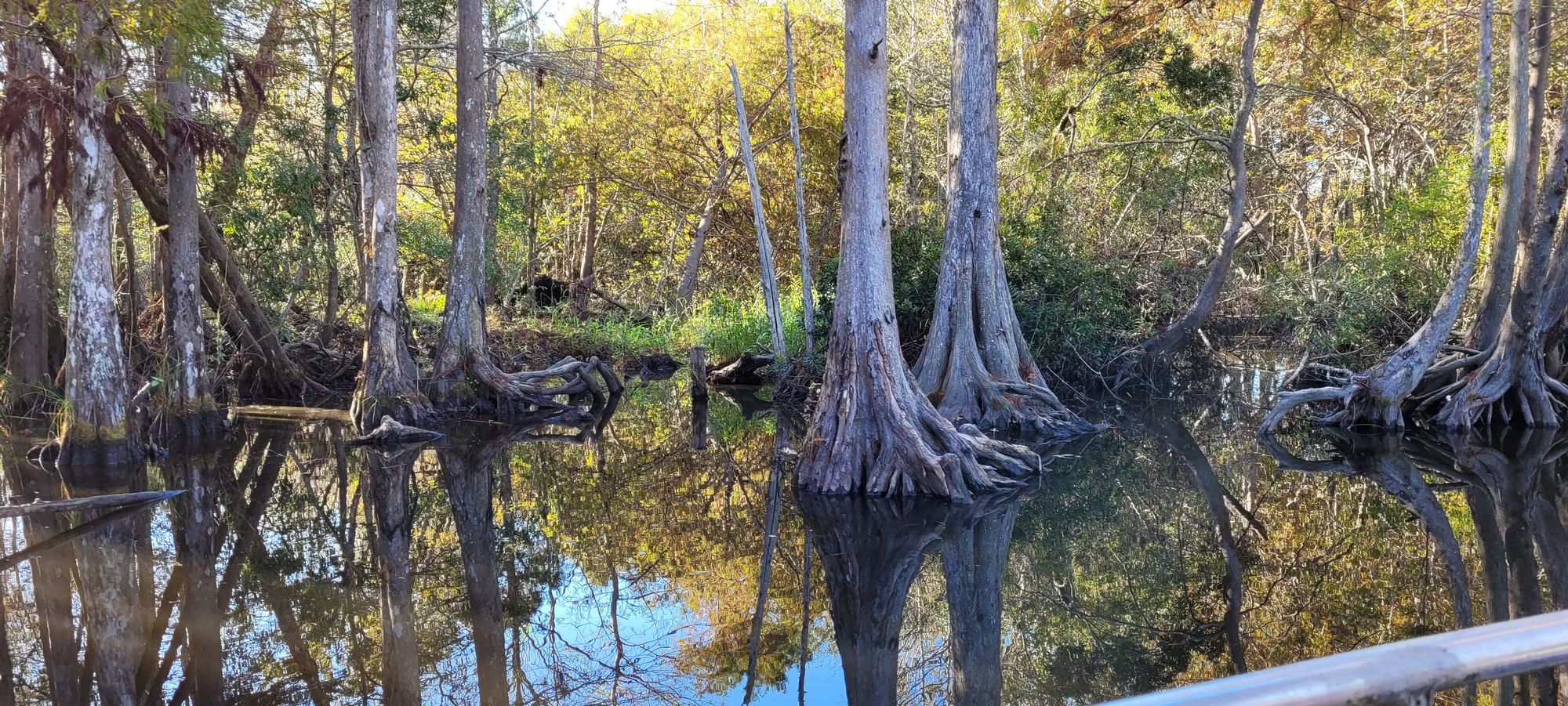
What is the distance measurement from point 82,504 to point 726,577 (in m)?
4.59

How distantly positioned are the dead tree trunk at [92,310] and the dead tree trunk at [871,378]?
647cm

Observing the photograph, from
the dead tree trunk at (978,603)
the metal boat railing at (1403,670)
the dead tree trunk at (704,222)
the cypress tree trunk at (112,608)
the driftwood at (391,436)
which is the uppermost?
the dead tree trunk at (704,222)

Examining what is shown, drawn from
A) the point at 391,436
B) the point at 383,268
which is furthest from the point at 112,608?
the point at 383,268

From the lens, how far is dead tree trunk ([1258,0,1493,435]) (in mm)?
10945

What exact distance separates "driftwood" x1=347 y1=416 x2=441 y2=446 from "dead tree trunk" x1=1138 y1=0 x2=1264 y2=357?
1050 centimetres

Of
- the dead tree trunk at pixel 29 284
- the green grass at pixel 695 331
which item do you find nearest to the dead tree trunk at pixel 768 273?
the green grass at pixel 695 331

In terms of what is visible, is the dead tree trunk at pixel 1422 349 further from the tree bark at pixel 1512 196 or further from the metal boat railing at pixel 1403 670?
the metal boat railing at pixel 1403 670

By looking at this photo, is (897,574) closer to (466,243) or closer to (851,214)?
(851,214)

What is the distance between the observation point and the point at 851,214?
907cm

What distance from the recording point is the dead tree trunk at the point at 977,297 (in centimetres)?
1147

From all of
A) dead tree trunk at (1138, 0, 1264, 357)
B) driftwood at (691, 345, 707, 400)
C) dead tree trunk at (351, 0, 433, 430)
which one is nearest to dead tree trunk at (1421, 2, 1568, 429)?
dead tree trunk at (1138, 0, 1264, 357)

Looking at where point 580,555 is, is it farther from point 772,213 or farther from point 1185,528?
point 772,213

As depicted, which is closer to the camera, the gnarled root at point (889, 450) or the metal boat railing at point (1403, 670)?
the metal boat railing at point (1403, 670)

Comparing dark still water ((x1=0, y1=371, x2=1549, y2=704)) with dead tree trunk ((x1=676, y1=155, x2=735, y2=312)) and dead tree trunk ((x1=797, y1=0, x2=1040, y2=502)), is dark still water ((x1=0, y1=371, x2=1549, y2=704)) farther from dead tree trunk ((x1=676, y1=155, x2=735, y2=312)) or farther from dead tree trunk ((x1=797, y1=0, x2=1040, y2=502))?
dead tree trunk ((x1=676, y1=155, x2=735, y2=312))
